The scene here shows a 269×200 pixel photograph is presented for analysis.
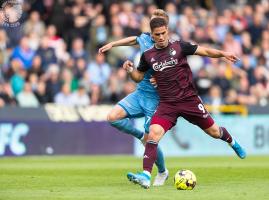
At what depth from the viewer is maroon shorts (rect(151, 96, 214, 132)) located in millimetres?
12516

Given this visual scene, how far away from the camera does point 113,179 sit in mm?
14164

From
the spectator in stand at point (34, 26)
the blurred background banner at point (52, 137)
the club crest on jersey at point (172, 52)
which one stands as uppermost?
the club crest on jersey at point (172, 52)

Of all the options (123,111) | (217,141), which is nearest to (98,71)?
(217,141)

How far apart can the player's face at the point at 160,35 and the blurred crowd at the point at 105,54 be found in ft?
30.1

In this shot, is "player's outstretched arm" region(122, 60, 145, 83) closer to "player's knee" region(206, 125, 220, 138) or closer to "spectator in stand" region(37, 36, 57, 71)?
"player's knee" region(206, 125, 220, 138)

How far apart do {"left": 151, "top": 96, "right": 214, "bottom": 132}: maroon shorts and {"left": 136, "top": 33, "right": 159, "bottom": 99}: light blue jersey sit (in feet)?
2.56

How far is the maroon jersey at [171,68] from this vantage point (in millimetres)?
12555

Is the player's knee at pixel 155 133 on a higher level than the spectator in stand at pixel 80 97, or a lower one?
higher

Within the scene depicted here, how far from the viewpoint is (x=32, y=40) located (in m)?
23.4

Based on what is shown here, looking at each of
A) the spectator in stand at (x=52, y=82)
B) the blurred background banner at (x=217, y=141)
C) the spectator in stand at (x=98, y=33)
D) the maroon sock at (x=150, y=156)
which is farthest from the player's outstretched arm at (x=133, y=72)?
the spectator in stand at (x=98, y=33)

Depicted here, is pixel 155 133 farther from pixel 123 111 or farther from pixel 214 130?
pixel 123 111

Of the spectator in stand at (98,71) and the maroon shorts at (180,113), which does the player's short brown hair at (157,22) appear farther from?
the spectator in stand at (98,71)

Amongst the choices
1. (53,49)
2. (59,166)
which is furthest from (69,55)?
(59,166)

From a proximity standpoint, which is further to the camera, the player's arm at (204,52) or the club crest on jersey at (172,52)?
the club crest on jersey at (172,52)
